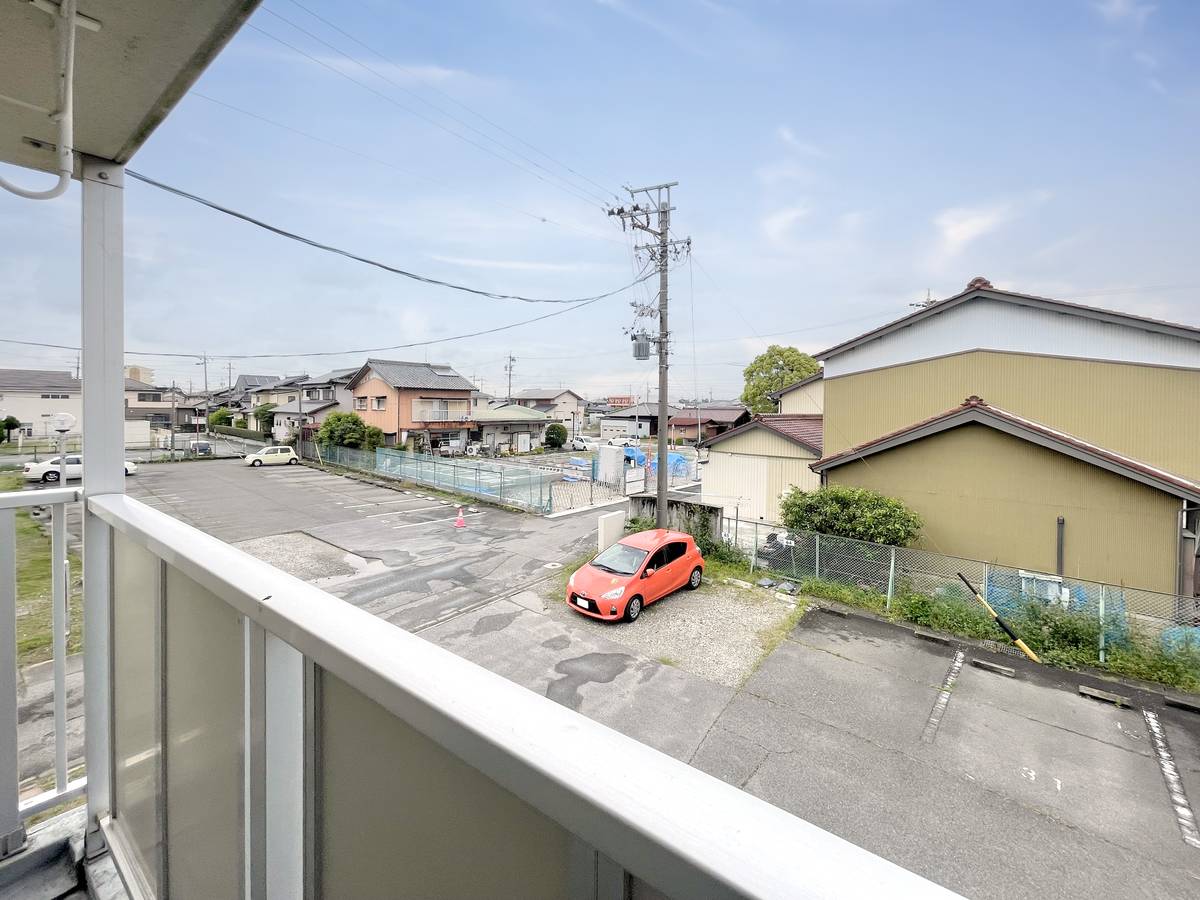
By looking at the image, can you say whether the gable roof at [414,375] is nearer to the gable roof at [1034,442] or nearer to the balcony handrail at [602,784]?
the gable roof at [1034,442]

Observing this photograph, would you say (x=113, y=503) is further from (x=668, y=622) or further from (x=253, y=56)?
(x=668, y=622)

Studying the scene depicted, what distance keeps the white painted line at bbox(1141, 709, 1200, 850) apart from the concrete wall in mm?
2193

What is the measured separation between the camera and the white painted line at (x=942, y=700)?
363 centimetres

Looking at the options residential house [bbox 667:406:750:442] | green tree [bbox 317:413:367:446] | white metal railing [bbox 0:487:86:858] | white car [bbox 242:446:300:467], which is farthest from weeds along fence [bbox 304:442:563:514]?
residential house [bbox 667:406:750:442]

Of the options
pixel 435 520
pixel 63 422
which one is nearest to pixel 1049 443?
pixel 63 422

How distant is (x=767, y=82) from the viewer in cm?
404

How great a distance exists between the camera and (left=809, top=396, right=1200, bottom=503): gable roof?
5227 mm

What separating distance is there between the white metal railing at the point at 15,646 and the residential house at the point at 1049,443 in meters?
7.69

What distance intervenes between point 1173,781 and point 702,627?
3.38m

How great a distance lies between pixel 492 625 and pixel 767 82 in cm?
549

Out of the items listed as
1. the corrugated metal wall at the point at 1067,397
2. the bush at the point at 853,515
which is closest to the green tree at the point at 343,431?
the bush at the point at 853,515

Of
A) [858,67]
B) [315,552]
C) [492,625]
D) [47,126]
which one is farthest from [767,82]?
[315,552]

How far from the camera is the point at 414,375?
20.6 metres

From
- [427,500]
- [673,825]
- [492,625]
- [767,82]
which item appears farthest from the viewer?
[427,500]
